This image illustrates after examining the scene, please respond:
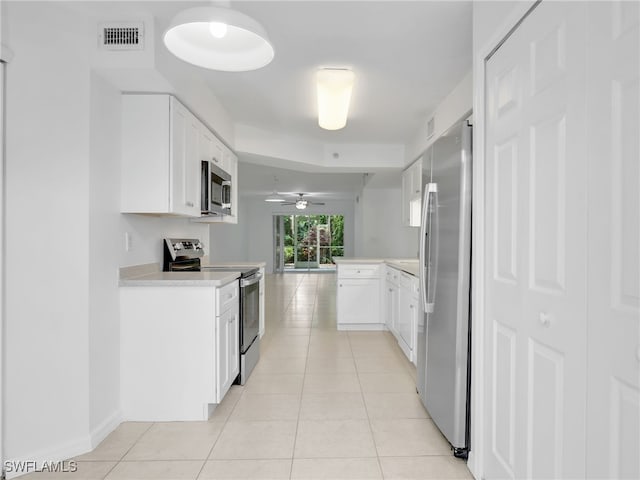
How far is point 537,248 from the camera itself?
1.44 meters

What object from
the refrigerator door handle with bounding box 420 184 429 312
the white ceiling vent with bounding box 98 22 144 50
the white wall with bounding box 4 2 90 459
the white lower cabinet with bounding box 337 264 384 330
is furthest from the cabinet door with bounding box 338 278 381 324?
Answer: the white ceiling vent with bounding box 98 22 144 50

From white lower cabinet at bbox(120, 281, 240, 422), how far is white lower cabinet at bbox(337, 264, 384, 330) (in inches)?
103

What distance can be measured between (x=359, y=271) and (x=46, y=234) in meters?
3.50

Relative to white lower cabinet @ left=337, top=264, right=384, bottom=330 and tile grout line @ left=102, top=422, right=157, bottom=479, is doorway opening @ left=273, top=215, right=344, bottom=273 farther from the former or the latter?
tile grout line @ left=102, top=422, right=157, bottom=479

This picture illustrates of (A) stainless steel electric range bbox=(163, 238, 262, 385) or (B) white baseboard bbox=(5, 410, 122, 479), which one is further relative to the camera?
(A) stainless steel electric range bbox=(163, 238, 262, 385)

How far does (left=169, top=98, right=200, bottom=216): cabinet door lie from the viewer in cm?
264

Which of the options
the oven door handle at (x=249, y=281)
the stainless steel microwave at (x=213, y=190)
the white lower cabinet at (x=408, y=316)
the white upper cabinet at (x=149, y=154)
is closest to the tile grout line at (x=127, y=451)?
the oven door handle at (x=249, y=281)

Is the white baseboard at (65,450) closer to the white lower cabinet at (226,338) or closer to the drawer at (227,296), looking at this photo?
the white lower cabinet at (226,338)

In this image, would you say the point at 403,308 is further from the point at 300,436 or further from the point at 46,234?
the point at 46,234

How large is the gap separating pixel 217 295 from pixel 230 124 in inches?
90.9

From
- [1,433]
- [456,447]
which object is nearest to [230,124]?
[1,433]

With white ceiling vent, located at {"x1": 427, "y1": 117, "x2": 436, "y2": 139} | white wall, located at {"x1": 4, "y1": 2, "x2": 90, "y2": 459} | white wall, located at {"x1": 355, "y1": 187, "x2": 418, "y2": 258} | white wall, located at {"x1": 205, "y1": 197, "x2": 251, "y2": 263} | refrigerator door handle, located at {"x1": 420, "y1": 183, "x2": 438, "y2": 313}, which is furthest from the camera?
white wall, located at {"x1": 205, "y1": 197, "x2": 251, "y2": 263}

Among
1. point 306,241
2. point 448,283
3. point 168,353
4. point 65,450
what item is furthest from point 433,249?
point 306,241

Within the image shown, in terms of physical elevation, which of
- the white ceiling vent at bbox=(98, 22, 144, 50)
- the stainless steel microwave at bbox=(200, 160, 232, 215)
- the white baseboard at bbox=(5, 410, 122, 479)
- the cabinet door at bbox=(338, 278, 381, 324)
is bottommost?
the white baseboard at bbox=(5, 410, 122, 479)
